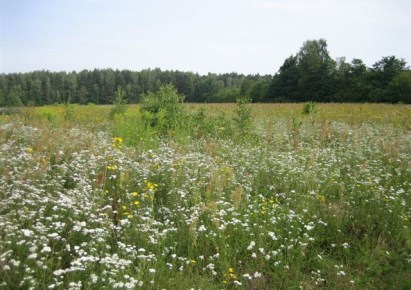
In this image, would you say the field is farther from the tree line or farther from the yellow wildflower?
the tree line

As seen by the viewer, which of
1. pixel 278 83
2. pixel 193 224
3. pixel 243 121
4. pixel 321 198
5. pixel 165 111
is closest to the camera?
pixel 193 224

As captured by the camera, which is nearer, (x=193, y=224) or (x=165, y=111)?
(x=193, y=224)

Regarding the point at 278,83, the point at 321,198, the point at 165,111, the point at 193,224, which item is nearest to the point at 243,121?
the point at 165,111

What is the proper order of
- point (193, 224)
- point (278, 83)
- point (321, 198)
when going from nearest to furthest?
point (193, 224) → point (321, 198) → point (278, 83)

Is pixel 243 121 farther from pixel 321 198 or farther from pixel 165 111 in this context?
pixel 321 198

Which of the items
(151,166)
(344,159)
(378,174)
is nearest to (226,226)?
(151,166)

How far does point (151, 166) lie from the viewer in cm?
612

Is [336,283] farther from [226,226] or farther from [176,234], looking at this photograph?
[176,234]

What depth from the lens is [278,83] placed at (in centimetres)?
5531

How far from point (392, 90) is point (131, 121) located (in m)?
34.2

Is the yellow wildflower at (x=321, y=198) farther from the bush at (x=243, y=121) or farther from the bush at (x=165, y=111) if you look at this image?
the bush at (x=165, y=111)

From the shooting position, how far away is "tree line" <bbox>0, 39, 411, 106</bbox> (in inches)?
1554

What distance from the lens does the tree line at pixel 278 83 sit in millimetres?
39469

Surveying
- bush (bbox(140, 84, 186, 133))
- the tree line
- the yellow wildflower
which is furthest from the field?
the tree line
